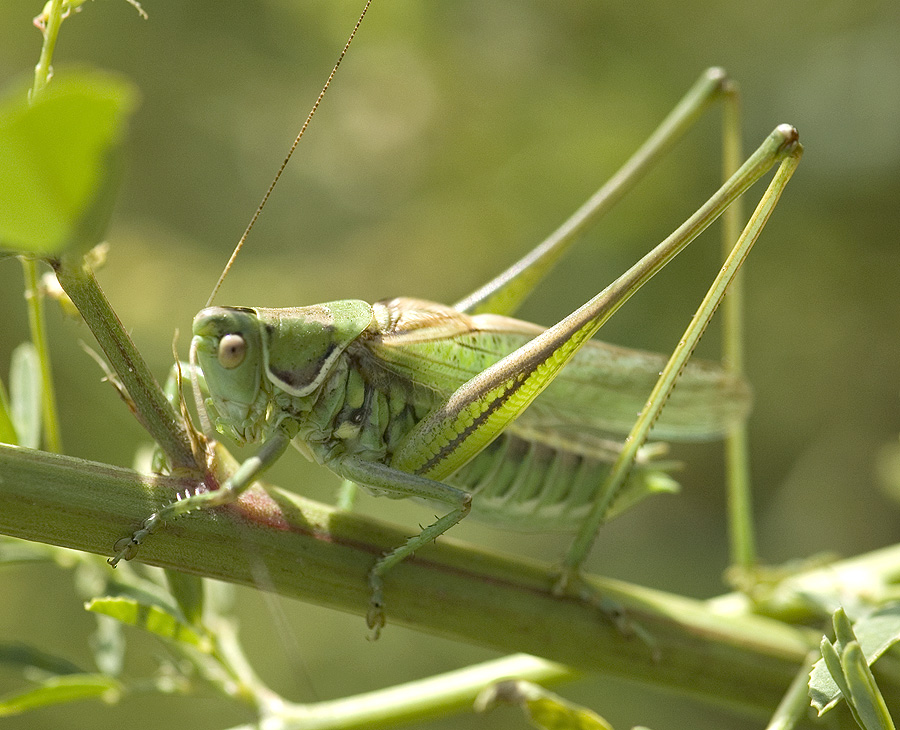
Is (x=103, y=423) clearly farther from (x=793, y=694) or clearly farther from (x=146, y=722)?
(x=793, y=694)

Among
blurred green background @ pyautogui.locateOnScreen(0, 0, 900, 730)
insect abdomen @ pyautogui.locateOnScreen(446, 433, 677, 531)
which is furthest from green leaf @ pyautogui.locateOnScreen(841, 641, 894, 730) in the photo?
blurred green background @ pyautogui.locateOnScreen(0, 0, 900, 730)

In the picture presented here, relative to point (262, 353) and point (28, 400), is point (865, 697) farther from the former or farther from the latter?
point (28, 400)

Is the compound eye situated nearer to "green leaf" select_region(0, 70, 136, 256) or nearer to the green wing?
the green wing

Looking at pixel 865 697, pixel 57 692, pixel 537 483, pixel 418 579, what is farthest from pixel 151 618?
pixel 865 697

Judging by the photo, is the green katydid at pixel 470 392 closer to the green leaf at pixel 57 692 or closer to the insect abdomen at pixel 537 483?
the insect abdomen at pixel 537 483

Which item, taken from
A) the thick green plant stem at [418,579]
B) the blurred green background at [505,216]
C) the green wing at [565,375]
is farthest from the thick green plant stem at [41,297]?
the blurred green background at [505,216]
